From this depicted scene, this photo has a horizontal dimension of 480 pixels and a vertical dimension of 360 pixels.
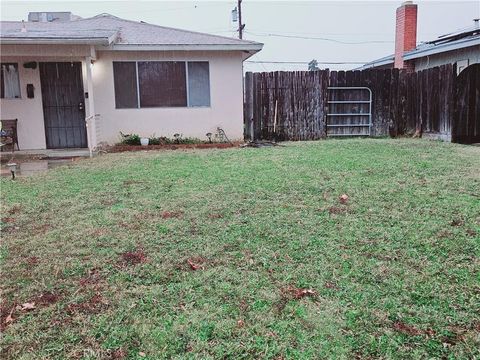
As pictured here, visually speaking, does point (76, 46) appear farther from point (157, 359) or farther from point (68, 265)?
point (157, 359)

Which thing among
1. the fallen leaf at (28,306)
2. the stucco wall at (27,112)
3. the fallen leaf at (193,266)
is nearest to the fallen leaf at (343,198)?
the fallen leaf at (193,266)

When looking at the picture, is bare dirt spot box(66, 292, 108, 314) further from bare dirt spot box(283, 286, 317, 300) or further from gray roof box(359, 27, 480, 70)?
gray roof box(359, 27, 480, 70)

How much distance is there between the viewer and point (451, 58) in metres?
14.0

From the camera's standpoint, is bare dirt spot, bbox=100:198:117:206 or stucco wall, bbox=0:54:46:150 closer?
bare dirt spot, bbox=100:198:117:206

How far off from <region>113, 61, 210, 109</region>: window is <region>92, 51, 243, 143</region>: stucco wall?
0.44 ft

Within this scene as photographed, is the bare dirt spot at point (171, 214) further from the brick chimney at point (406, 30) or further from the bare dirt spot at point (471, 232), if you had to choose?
the brick chimney at point (406, 30)

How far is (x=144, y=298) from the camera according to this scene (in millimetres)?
2793

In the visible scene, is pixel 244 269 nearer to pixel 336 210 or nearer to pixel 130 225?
pixel 130 225

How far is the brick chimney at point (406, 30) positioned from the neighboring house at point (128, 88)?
7933 mm

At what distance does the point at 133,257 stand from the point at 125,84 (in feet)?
27.9

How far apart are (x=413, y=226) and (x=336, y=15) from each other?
31962 mm

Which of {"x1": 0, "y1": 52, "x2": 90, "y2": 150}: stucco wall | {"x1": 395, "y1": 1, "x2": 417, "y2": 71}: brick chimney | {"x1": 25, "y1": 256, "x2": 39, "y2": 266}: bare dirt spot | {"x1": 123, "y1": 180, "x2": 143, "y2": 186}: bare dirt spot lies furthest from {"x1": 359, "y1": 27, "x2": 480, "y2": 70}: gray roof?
{"x1": 25, "y1": 256, "x2": 39, "y2": 266}: bare dirt spot

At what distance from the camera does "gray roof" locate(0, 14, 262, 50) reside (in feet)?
30.2

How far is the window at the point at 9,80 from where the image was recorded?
10.6 metres
